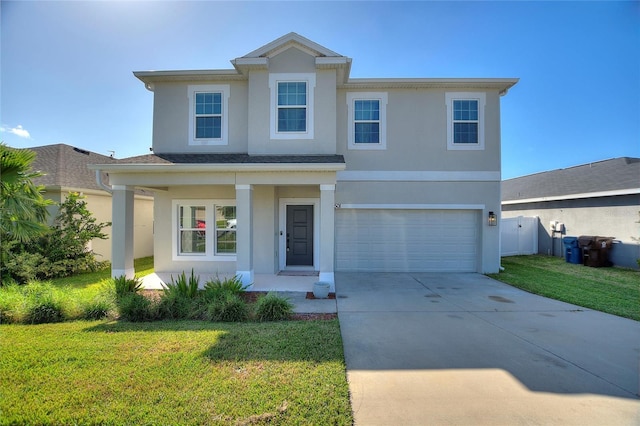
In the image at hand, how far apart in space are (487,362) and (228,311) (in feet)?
14.3

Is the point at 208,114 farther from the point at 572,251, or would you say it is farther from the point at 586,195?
the point at 586,195

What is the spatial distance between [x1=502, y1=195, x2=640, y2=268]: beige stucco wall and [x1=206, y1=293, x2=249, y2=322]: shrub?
47.6 feet

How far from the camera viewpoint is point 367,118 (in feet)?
32.5

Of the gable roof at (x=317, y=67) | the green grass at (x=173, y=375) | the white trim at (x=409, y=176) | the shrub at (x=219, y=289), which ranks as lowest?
the green grass at (x=173, y=375)

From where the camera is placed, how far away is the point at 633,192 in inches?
438

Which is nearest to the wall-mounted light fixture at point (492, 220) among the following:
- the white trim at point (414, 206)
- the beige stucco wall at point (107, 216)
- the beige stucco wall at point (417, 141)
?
the white trim at point (414, 206)

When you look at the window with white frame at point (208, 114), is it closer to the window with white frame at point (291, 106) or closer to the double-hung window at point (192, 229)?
the window with white frame at point (291, 106)

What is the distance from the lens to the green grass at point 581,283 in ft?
21.3

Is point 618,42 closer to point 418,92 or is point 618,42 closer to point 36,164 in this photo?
point 418,92

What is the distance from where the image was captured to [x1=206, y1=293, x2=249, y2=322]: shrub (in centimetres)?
540

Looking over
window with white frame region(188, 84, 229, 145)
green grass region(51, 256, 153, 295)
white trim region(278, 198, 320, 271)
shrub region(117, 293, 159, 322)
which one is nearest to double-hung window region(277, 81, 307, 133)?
window with white frame region(188, 84, 229, 145)

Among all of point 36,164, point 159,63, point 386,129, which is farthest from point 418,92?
point 36,164

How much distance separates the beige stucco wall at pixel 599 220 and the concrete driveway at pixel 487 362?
26.7 ft

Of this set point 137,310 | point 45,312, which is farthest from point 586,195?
point 45,312
